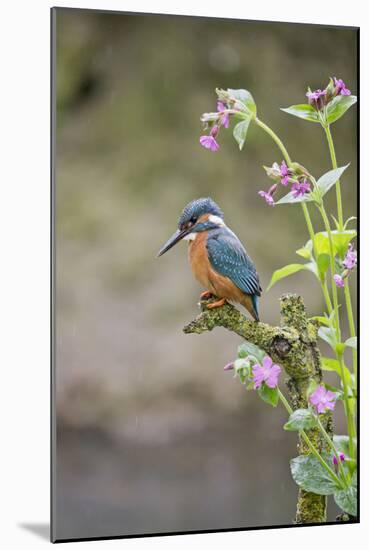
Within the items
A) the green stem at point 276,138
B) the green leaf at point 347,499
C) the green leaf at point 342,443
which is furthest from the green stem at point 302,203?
the green leaf at point 347,499

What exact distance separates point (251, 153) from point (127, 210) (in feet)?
1.94

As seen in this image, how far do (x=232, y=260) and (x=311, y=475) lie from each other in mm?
957

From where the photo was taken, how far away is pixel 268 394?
4.06m

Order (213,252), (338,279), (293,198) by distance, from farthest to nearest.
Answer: (338,279), (293,198), (213,252)

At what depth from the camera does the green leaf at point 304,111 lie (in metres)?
4.18

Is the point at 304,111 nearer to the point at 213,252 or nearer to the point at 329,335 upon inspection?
the point at 213,252

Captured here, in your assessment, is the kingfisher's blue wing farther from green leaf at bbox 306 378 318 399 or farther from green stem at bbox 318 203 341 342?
green leaf at bbox 306 378 318 399

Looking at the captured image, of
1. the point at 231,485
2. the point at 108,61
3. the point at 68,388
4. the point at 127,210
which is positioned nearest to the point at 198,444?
the point at 231,485

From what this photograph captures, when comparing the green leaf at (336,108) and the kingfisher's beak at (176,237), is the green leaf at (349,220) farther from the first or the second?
the kingfisher's beak at (176,237)

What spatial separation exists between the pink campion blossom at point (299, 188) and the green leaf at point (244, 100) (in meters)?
0.34

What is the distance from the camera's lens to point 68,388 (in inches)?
151

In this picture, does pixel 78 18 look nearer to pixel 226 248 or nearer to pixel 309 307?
pixel 226 248

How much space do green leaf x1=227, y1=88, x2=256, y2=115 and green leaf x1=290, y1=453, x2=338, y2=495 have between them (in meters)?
1.46

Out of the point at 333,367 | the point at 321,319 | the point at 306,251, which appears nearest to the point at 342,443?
the point at 333,367
